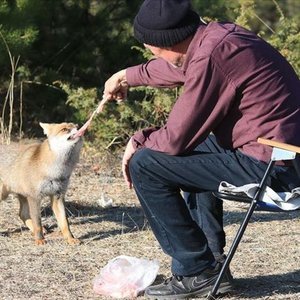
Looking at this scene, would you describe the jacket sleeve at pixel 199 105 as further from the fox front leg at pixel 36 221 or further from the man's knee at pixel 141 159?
the fox front leg at pixel 36 221

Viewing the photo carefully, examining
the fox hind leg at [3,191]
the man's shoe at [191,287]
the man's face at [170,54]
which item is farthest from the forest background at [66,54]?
the man's face at [170,54]

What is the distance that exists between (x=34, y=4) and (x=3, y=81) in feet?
3.82

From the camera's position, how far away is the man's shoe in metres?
4.30

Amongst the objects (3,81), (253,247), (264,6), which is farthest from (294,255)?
(264,6)

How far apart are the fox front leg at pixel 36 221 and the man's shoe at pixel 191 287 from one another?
5.62 feet

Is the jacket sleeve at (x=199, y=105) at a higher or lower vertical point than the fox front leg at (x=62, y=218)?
higher

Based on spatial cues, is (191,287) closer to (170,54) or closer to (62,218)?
(170,54)

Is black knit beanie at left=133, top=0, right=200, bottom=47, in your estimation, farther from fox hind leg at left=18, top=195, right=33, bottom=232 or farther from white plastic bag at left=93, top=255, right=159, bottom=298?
fox hind leg at left=18, top=195, right=33, bottom=232

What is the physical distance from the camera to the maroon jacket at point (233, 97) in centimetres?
385

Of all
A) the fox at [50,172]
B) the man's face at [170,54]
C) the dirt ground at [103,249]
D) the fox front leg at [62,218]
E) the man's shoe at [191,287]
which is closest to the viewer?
the man's face at [170,54]

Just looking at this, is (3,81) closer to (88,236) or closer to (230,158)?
(88,236)

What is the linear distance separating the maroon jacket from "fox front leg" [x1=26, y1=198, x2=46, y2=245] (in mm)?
2079

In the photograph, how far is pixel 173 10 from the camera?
3.94 m

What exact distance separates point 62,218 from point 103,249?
640 millimetres
